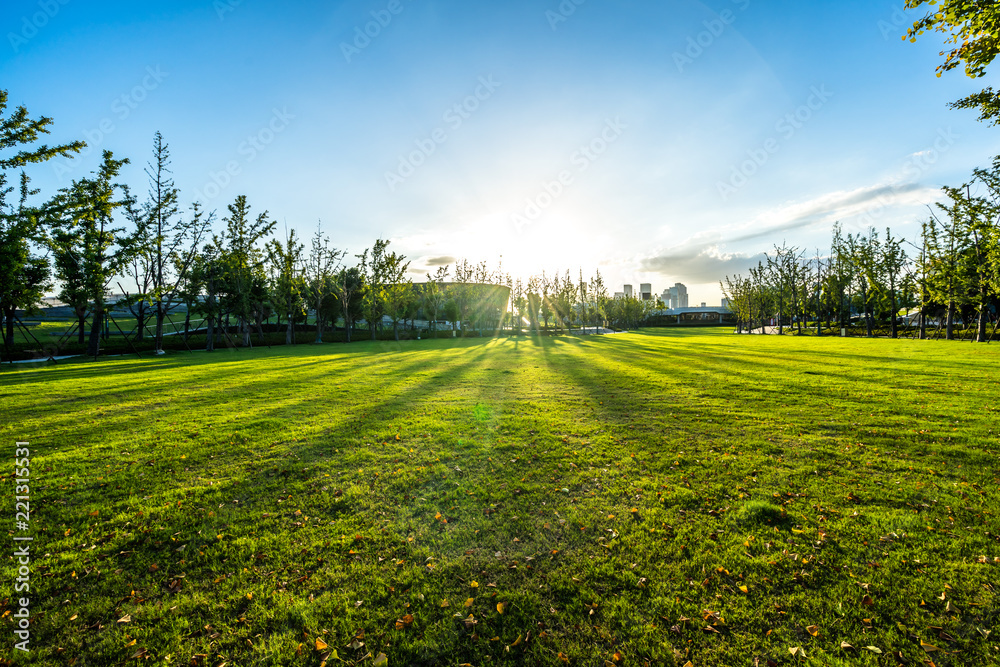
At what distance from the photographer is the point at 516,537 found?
14.8ft

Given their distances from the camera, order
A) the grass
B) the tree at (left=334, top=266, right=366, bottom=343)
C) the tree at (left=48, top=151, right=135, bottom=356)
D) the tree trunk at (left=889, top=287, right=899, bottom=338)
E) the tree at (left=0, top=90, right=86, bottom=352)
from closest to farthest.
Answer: the grass
the tree at (left=0, top=90, right=86, bottom=352)
the tree at (left=48, top=151, right=135, bottom=356)
the tree trunk at (left=889, top=287, right=899, bottom=338)
the tree at (left=334, top=266, right=366, bottom=343)

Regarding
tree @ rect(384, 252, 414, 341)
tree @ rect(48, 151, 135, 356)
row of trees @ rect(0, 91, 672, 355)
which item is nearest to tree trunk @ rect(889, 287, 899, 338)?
row of trees @ rect(0, 91, 672, 355)

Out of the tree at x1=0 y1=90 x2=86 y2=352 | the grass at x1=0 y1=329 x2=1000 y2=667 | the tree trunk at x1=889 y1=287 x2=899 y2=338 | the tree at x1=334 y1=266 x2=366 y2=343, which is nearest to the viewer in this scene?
the grass at x1=0 y1=329 x2=1000 y2=667

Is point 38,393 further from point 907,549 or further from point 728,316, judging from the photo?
point 728,316

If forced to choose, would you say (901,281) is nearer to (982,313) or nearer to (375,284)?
(982,313)

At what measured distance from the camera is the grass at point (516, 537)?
10.2 feet

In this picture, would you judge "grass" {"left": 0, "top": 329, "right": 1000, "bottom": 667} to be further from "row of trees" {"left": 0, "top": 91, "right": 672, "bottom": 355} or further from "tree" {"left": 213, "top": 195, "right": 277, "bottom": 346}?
"tree" {"left": 213, "top": 195, "right": 277, "bottom": 346}

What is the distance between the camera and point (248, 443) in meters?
7.59

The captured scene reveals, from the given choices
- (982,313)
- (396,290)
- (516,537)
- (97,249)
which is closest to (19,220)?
(97,249)

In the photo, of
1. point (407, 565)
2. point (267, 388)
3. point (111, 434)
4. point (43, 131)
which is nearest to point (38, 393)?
point (267, 388)

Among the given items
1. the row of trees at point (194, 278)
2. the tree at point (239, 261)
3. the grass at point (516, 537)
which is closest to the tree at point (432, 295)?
the row of trees at point (194, 278)

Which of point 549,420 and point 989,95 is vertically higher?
point 989,95

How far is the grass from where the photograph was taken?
10.2ft

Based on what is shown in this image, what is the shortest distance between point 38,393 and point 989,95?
28.9 metres
